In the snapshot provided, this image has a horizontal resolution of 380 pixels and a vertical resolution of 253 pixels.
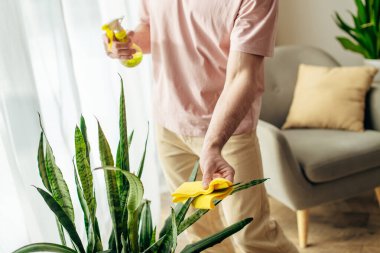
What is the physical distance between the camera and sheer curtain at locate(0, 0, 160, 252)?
5.58 ft

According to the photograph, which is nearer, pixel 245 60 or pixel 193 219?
pixel 193 219

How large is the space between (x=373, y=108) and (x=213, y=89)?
1371mm

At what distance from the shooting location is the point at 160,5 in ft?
4.82

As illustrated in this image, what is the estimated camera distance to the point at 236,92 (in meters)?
1.26

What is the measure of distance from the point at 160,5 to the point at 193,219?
69 centimetres

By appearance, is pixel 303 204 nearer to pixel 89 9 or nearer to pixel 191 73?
pixel 191 73

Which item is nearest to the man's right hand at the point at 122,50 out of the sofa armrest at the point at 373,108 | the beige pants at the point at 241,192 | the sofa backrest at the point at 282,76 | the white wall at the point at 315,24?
the beige pants at the point at 241,192

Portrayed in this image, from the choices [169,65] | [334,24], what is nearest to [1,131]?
[169,65]

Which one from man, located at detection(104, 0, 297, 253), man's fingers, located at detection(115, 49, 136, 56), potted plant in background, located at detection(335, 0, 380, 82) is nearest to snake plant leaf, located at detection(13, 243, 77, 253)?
man, located at detection(104, 0, 297, 253)

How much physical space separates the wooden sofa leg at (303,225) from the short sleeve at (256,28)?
3.85 feet

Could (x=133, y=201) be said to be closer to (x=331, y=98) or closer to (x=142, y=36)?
(x=142, y=36)

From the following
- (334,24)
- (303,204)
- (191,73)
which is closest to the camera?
(191,73)

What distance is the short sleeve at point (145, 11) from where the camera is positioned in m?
1.62

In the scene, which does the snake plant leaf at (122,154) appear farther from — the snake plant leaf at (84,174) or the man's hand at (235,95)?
the man's hand at (235,95)
